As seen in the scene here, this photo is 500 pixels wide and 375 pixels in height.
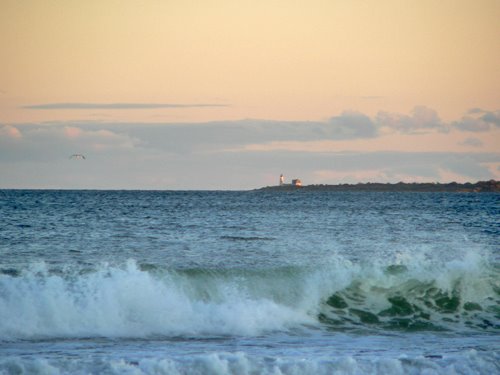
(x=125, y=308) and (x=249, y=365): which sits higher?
(x=125, y=308)

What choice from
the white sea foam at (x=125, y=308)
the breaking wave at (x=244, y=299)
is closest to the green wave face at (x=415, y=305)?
the breaking wave at (x=244, y=299)

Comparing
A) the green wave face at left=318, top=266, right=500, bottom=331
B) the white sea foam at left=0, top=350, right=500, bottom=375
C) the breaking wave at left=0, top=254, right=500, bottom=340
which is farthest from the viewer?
the green wave face at left=318, top=266, right=500, bottom=331

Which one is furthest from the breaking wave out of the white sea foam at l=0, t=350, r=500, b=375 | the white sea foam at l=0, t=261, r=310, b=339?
the white sea foam at l=0, t=350, r=500, b=375

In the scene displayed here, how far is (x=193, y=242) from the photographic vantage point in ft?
84.0

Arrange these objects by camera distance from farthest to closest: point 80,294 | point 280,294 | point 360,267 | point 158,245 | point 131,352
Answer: point 158,245, point 360,267, point 280,294, point 80,294, point 131,352

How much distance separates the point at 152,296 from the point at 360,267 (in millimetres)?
5348

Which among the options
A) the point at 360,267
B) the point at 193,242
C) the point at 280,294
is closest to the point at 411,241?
the point at 193,242

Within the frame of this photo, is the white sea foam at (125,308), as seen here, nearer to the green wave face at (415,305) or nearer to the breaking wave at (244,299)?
the breaking wave at (244,299)

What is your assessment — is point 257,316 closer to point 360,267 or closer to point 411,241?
point 360,267

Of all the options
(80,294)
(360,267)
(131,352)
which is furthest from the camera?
(360,267)

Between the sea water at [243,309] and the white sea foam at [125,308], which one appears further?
the white sea foam at [125,308]

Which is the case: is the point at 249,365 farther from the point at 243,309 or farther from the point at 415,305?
the point at 415,305

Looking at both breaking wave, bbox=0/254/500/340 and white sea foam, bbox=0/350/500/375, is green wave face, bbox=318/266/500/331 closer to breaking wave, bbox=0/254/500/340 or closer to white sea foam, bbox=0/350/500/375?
breaking wave, bbox=0/254/500/340

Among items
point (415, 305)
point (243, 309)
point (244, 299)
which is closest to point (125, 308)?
point (243, 309)
